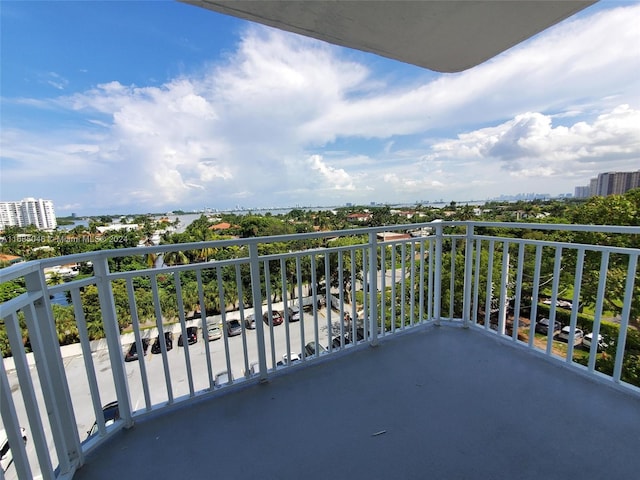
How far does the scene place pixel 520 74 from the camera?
11.7ft

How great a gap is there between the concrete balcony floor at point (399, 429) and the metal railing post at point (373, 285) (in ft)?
1.16

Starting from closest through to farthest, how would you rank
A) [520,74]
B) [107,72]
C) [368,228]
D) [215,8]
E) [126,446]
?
A: [215,8], [126,446], [368,228], [520,74], [107,72]

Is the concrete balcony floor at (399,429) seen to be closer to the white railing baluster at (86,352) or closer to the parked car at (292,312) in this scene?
the white railing baluster at (86,352)

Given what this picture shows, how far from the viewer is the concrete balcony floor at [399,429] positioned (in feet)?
4.39

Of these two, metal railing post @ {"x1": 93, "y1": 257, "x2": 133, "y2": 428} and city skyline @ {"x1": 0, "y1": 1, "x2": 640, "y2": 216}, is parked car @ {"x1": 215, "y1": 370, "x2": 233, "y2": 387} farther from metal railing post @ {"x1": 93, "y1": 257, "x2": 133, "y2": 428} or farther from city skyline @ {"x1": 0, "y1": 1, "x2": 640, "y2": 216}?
city skyline @ {"x1": 0, "y1": 1, "x2": 640, "y2": 216}

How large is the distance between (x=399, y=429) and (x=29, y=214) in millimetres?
9901

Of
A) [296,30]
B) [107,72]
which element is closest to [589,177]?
[296,30]

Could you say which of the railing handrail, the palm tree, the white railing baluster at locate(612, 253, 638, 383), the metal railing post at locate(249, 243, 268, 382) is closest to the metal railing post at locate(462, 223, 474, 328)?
the railing handrail

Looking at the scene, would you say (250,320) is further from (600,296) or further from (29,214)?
(600,296)

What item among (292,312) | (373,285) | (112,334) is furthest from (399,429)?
(292,312)

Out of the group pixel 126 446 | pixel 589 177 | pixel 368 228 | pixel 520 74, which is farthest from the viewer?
pixel 589 177

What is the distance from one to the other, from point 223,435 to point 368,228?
5.72 feet

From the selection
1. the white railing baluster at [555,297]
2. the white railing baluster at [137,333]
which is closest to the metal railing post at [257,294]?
the white railing baluster at [137,333]

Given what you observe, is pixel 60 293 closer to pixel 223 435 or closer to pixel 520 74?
pixel 223 435
